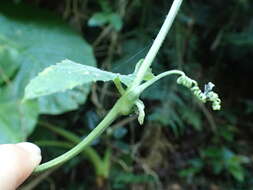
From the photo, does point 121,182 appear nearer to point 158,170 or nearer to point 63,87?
point 158,170

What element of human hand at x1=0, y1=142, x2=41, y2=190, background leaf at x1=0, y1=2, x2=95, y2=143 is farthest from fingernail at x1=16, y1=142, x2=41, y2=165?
background leaf at x1=0, y1=2, x2=95, y2=143

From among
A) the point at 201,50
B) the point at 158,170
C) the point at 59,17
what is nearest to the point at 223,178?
the point at 158,170

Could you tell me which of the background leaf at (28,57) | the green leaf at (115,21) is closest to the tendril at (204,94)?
the background leaf at (28,57)

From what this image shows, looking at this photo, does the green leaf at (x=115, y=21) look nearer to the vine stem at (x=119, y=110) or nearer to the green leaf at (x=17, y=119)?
the green leaf at (x=17, y=119)

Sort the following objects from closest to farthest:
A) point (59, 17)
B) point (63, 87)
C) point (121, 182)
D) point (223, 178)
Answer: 1. point (63, 87)
2. point (59, 17)
3. point (121, 182)
4. point (223, 178)

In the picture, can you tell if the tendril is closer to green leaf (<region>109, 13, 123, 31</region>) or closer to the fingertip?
the fingertip

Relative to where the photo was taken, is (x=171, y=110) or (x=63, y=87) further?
(x=171, y=110)

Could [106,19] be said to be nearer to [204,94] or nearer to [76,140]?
[76,140]
